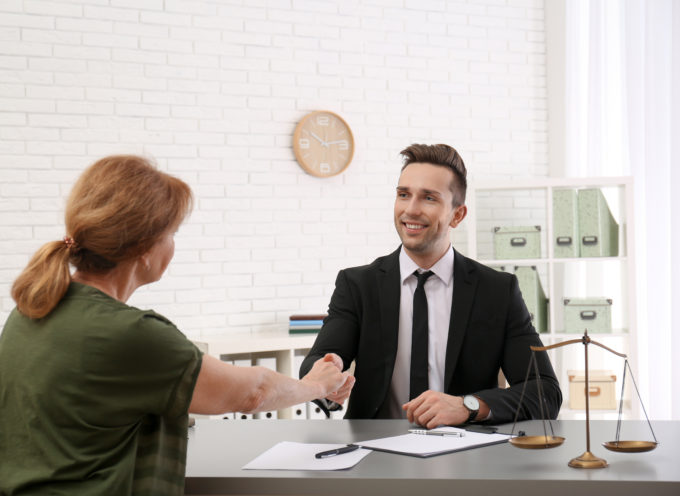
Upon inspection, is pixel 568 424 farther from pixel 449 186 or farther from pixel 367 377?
pixel 449 186

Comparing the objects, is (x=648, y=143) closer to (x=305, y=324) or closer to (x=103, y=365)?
(x=305, y=324)

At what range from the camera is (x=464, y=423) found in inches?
84.1

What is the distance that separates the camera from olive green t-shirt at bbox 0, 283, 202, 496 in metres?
1.44

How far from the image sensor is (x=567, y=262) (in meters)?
5.11

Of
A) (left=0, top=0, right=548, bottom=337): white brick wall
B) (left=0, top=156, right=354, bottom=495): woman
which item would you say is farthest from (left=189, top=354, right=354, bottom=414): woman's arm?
(left=0, top=0, right=548, bottom=337): white brick wall

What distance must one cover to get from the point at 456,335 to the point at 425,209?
16.3 inches

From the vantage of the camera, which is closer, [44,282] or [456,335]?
[44,282]

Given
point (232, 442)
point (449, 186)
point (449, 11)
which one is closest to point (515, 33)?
point (449, 11)

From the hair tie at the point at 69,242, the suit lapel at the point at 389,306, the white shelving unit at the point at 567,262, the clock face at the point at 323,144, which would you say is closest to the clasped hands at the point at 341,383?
the suit lapel at the point at 389,306

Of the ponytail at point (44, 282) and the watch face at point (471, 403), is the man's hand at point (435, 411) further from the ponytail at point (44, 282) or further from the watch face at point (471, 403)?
the ponytail at point (44, 282)

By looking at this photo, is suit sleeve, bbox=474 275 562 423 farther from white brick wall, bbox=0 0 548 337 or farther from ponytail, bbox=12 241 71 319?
white brick wall, bbox=0 0 548 337

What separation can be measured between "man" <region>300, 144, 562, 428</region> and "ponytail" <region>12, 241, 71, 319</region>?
1073mm

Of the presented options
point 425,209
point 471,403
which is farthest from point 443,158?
point 471,403

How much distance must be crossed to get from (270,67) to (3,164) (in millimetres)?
1663
